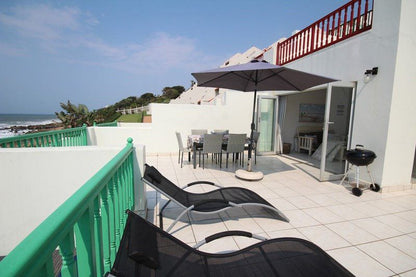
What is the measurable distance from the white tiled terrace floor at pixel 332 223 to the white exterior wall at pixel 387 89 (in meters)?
0.70

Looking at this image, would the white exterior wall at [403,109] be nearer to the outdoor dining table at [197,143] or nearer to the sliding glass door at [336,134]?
the sliding glass door at [336,134]

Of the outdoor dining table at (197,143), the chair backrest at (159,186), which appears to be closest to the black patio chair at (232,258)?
the chair backrest at (159,186)

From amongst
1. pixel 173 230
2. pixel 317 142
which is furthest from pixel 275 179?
pixel 317 142

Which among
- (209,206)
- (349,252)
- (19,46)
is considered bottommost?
(349,252)

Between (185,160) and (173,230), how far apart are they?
12.4 ft

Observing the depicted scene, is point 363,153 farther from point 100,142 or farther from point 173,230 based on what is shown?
point 100,142

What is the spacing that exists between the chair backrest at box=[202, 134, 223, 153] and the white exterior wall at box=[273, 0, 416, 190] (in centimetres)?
299

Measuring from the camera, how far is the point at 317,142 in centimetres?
698

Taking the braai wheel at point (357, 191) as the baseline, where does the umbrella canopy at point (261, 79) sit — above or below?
above

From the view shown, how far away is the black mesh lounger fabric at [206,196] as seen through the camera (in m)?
2.28

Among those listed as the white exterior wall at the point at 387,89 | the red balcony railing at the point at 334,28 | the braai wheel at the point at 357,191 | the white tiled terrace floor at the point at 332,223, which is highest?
the red balcony railing at the point at 334,28

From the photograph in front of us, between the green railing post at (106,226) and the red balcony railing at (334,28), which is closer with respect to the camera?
the green railing post at (106,226)

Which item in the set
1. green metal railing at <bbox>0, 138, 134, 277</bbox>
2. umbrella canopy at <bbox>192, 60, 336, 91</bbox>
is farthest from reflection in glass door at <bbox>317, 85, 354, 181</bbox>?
green metal railing at <bbox>0, 138, 134, 277</bbox>

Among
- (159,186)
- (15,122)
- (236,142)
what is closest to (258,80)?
(236,142)
